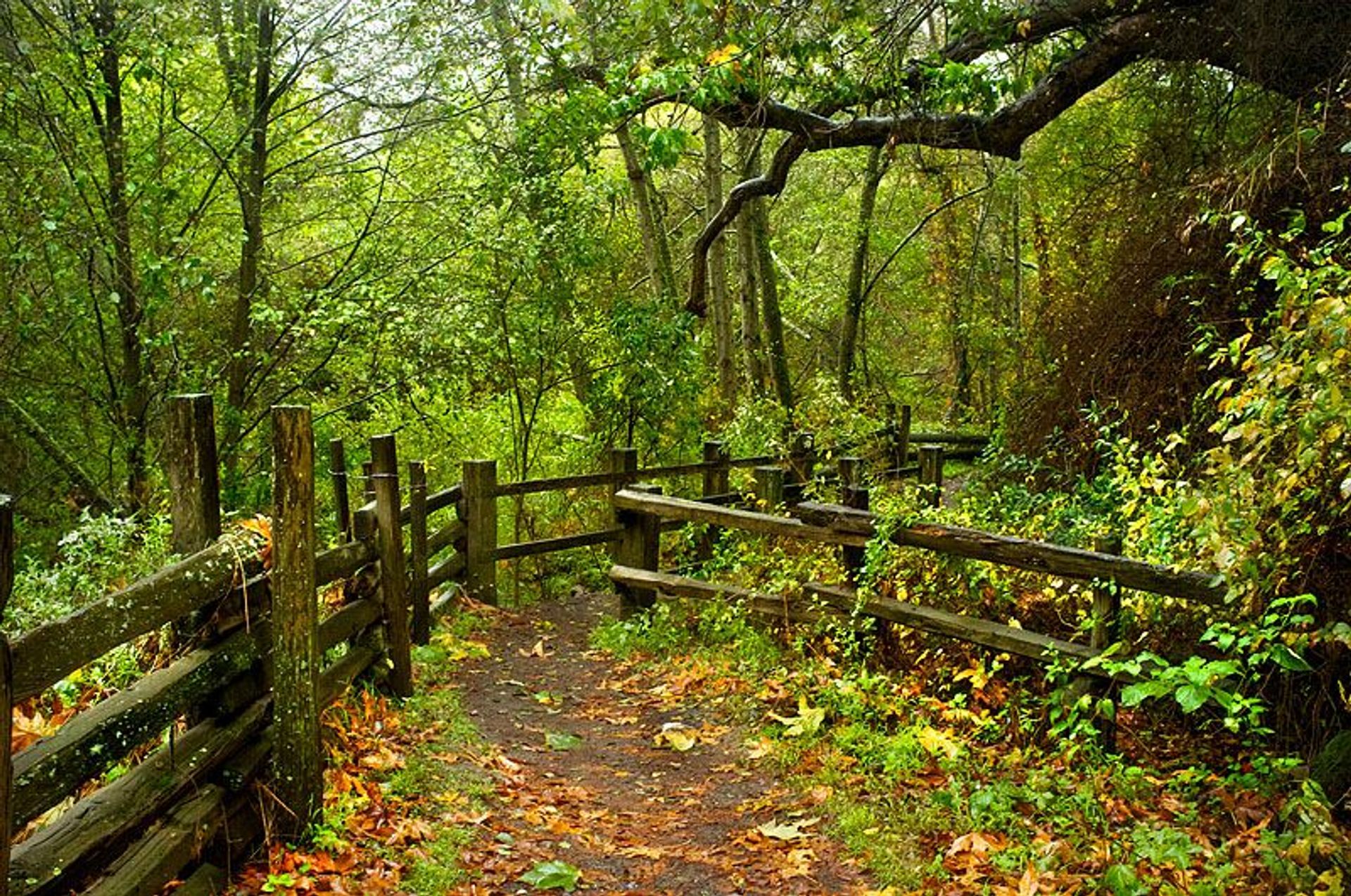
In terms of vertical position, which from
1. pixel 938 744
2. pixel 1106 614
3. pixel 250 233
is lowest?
pixel 938 744

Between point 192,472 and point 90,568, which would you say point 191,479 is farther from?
point 90,568

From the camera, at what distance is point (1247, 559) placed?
166 inches

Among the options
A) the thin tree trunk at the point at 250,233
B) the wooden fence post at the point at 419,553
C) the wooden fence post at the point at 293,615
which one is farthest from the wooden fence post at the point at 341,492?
the wooden fence post at the point at 293,615

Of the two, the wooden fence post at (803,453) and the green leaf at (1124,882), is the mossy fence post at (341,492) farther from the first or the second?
the green leaf at (1124,882)

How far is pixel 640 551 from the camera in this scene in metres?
9.43

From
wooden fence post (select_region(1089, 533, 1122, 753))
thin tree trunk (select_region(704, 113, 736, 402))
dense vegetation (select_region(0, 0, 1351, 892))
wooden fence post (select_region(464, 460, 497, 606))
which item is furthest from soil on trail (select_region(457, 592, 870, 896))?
thin tree trunk (select_region(704, 113, 736, 402))

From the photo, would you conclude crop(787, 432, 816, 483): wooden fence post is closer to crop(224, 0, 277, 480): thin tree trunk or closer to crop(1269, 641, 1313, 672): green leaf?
crop(224, 0, 277, 480): thin tree trunk

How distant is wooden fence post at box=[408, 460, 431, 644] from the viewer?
799cm

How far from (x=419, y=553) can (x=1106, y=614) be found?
5049mm

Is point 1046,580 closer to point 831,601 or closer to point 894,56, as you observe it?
point 831,601

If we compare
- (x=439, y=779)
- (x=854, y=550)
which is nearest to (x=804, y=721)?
(x=854, y=550)

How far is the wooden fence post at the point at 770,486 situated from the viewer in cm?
891

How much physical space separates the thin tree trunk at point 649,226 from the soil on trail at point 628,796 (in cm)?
742

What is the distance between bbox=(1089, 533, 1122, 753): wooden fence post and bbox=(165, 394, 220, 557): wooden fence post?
15.2 feet
